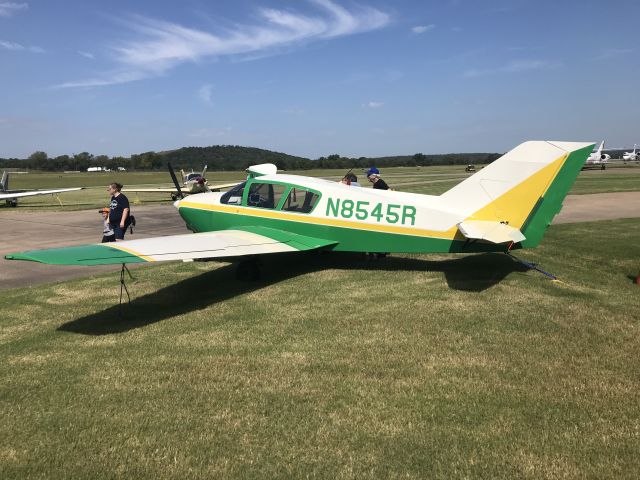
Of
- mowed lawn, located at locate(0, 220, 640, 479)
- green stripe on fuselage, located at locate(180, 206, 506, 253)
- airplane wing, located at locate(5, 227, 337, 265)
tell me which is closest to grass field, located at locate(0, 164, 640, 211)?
green stripe on fuselage, located at locate(180, 206, 506, 253)

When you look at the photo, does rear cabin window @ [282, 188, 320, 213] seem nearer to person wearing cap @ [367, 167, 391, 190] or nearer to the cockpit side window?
the cockpit side window

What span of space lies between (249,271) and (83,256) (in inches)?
130

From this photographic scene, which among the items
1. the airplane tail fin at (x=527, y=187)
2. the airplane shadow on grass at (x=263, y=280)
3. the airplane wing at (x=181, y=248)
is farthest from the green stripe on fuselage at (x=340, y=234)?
the airplane shadow on grass at (x=263, y=280)

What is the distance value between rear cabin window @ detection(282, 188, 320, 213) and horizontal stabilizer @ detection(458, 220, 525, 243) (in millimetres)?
2943

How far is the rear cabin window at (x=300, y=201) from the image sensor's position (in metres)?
8.98

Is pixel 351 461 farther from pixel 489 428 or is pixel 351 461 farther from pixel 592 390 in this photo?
pixel 592 390

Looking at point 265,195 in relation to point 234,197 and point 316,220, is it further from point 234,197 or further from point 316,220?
point 316,220

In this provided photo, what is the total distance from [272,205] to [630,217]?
584 inches

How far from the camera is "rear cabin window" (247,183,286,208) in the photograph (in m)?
9.26

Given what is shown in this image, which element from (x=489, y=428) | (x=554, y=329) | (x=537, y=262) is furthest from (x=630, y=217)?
(x=489, y=428)

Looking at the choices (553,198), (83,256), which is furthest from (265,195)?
(553,198)

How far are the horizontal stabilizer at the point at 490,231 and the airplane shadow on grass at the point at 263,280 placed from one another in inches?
37.9

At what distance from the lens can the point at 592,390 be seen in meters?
4.18

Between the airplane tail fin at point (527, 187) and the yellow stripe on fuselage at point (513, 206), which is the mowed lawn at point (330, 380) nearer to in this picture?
the yellow stripe on fuselage at point (513, 206)
